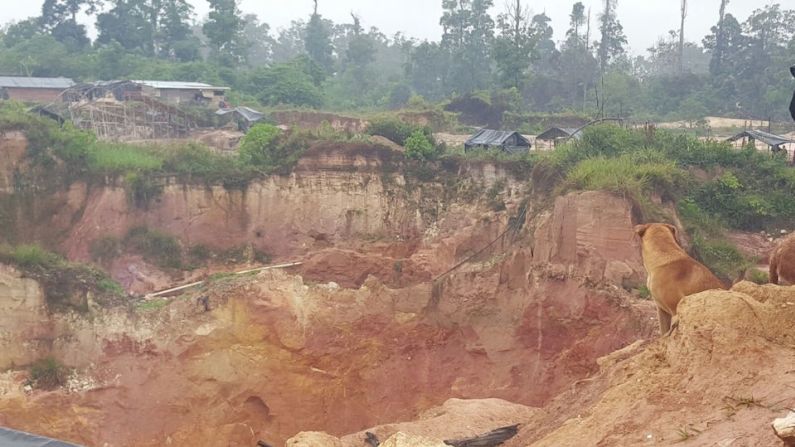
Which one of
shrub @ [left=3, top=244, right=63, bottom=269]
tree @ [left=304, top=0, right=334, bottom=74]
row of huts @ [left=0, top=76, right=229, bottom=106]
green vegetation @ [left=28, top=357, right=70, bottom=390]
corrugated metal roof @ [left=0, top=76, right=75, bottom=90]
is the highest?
tree @ [left=304, top=0, right=334, bottom=74]

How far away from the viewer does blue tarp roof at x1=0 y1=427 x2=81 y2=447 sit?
25.4 feet

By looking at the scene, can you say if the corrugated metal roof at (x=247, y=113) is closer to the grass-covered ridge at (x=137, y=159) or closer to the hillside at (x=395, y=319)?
the grass-covered ridge at (x=137, y=159)

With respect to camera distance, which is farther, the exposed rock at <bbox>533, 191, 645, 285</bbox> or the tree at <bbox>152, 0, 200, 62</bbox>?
the tree at <bbox>152, 0, 200, 62</bbox>

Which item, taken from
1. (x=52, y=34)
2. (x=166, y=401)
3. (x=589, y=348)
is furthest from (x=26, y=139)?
(x=52, y=34)

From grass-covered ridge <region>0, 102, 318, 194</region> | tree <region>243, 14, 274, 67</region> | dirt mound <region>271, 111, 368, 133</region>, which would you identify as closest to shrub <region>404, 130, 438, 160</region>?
grass-covered ridge <region>0, 102, 318, 194</region>

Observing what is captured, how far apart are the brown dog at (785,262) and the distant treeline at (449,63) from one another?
2906 centimetres

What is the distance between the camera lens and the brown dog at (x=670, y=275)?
786 cm

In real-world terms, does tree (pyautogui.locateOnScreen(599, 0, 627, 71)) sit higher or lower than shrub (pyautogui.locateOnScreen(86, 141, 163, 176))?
higher

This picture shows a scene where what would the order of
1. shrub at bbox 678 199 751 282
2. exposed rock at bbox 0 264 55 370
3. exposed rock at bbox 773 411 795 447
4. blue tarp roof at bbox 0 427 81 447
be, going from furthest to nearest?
1. exposed rock at bbox 0 264 55 370
2. shrub at bbox 678 199 751 282
3. blue tarp roof at bbox 0 427 81 447
4. exposed rock at bbox 773 411 795 447

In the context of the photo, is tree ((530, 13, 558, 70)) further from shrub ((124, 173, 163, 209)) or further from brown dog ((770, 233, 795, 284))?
brown dog ((770, 233, 795, 284))

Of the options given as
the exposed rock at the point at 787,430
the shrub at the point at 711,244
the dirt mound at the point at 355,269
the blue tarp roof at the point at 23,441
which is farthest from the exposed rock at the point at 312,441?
the dirt mound at the point at 355,269

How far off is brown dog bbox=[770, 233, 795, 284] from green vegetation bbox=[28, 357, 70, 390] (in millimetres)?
13034

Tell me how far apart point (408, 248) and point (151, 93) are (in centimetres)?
1962

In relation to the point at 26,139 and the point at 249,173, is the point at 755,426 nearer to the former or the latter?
the point at 249,173
